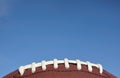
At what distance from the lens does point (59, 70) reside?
45.1 feet

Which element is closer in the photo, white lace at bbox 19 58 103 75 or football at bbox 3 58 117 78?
football at bbox 3 58 117 78

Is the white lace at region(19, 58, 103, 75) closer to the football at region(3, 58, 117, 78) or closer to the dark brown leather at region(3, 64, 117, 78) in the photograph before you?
the football at region(3, 58, 117, 78)

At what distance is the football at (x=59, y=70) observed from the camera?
13727 millimetres

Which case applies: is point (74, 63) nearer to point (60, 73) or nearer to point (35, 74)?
point (60, 73)

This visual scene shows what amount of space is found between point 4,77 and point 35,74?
1.75 meters

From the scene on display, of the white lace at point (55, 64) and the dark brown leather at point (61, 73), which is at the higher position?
the white lace at point (55, 64)

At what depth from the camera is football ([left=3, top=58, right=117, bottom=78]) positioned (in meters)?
13.7

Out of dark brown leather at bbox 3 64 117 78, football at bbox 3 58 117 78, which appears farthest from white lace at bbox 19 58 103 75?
dark brown leather at bbox 3 64 117 78

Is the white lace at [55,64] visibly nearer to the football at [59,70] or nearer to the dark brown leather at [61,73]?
the football at [59,70]

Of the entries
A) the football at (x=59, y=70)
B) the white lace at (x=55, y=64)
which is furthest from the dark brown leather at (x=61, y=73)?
the white lace at (x=55, y=64)

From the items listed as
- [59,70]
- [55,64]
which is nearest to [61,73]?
[59,70]

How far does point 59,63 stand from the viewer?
14.1 meters

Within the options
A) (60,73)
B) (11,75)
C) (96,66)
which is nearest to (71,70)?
(60,73)

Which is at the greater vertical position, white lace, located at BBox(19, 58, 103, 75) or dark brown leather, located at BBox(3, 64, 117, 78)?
white lace, located at BBox(19, 58, 103, 75)
